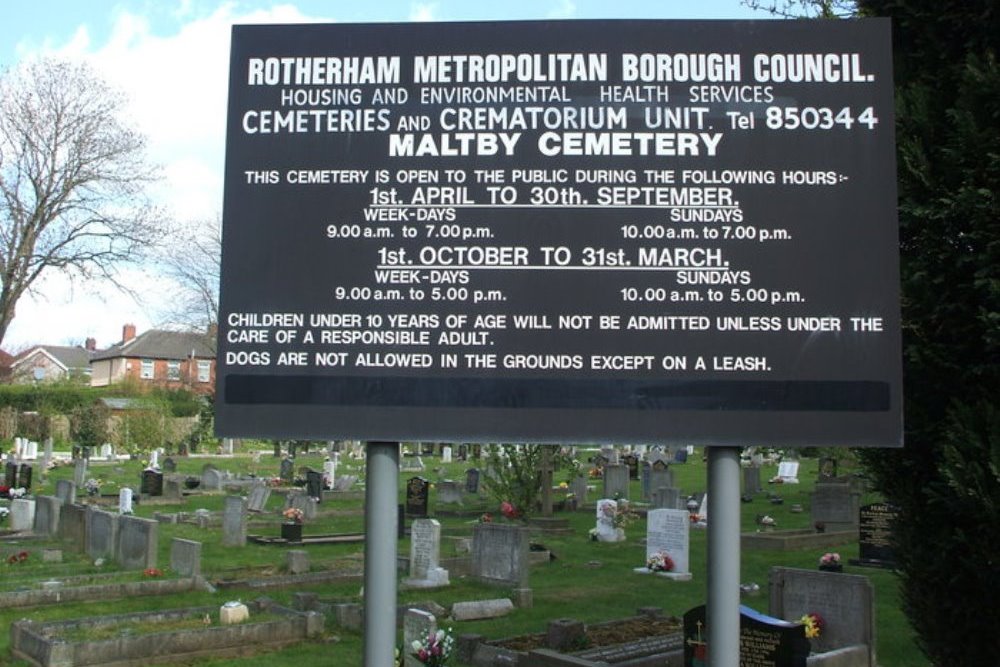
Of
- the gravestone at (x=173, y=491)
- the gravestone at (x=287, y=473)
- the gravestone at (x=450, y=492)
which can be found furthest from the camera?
the gravestone at (x=287, y=473)

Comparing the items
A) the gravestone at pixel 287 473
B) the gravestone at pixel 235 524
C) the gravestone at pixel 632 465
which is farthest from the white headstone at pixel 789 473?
the gravestone at pixel 235 524

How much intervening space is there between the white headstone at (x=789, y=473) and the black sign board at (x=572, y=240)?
1235 inches

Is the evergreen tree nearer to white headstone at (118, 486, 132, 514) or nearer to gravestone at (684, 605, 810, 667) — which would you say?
gravestone at (684, 605, 810, 667)

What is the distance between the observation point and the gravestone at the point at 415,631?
28.3ft

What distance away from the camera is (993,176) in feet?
15.5

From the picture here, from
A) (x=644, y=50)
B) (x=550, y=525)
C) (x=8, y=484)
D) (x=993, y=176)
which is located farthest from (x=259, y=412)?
(x=8, y=484)

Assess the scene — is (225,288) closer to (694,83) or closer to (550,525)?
(694,83)

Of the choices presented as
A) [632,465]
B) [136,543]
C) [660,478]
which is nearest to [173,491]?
[136,543]

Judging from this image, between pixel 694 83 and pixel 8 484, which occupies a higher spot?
pixel 694 83

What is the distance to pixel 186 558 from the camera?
1386cm

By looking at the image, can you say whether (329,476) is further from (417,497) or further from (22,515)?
(22,515)

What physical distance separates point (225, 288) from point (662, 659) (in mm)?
6700

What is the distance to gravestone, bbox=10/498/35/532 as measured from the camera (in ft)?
66.5

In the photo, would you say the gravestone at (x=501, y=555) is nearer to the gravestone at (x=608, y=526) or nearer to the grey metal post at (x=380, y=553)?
the gravestone at (x=608, y=526)
